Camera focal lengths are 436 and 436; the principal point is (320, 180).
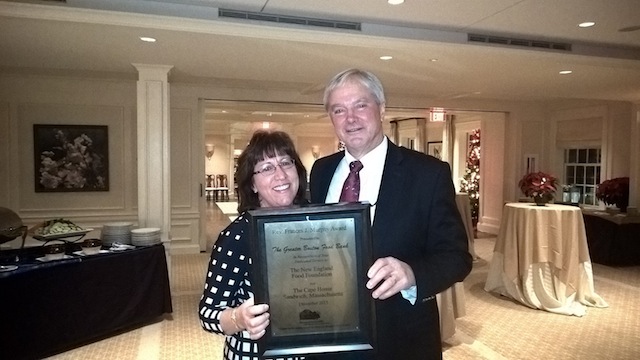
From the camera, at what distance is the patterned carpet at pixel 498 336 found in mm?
3785

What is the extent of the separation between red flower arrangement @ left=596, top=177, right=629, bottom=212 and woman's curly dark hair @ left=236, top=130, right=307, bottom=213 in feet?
27.7

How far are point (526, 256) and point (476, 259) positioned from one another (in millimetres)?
2363

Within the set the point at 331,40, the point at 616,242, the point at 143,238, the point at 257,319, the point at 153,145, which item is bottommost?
the point at 616,242

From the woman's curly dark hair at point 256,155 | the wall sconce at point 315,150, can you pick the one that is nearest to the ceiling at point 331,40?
the woman's curly dark hair at point 256,155

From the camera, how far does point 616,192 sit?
7969mm

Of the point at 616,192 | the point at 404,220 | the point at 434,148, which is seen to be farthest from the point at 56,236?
the point at 434,148

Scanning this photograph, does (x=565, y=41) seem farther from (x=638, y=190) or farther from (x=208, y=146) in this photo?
(x=208, y=146)

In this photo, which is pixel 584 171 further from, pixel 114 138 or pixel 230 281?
pixel 230 281

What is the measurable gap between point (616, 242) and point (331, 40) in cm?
589

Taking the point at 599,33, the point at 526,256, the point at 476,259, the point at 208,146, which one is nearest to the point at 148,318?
the point at 526,256

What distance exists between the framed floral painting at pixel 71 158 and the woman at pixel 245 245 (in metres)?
6.51

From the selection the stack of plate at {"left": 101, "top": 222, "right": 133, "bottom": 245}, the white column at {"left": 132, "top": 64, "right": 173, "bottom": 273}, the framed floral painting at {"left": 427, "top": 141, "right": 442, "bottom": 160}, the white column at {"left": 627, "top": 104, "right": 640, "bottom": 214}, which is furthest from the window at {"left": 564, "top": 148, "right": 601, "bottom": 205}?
the stack of plate at {"left": 101, "top": 222, "right": 133, "bottom": 245}

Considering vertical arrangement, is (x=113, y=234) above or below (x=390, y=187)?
below

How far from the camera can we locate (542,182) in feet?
17.8
